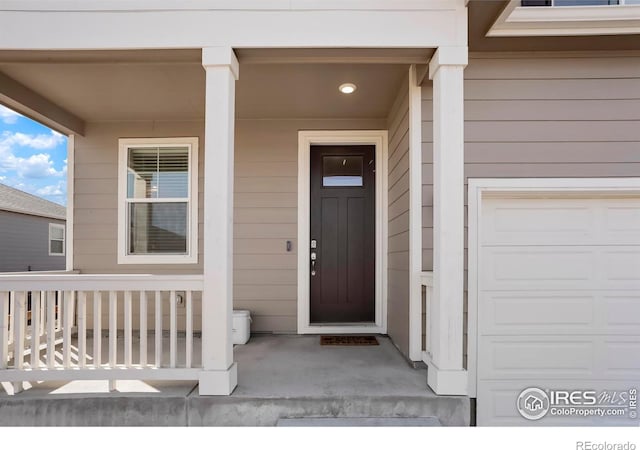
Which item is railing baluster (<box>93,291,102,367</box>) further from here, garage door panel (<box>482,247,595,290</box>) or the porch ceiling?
garage door panel (<box>482,247,595,290</box>)

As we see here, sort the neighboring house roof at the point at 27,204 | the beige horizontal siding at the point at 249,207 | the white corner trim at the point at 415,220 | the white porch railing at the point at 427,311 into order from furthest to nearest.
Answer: the neighboring house roof at the point at 27,204 → the beige horizontal siding at the point at 249,207 → the white corner trim at the point at 415,220 → the white porch railing at the point at 427,311

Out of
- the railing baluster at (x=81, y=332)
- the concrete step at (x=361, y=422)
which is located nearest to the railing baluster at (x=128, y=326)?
the railing baluster at (x=81, y=332)

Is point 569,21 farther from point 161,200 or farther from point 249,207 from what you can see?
point 161,200

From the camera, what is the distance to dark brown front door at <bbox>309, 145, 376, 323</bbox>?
4172 millimetres

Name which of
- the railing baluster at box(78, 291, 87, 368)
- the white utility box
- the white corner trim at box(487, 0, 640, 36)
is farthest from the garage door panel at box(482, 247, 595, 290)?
the railing baluster at box(78, 291, 87, 368)

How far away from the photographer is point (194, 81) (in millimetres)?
3252

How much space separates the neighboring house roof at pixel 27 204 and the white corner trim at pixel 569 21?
1248cm

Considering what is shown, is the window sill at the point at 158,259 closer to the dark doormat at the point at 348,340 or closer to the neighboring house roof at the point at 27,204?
the dark doormat at the point at 348,340

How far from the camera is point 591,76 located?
281cm

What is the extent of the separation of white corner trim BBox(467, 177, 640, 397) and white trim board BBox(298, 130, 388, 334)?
130 centimetres

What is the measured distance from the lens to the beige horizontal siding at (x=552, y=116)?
110 inches

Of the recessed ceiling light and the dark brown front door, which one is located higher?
the recessed ceiling light

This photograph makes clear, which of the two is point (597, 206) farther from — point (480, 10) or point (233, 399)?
point (233, 399)

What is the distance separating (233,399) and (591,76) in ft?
11.6
